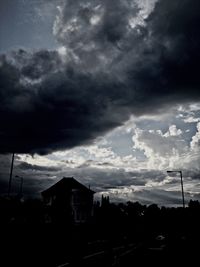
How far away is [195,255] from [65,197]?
892 centimetres

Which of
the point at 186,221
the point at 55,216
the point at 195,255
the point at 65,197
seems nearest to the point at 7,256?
the point at 55,216

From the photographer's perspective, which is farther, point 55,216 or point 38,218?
point 38,218

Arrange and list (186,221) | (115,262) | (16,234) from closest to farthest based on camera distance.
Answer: (115,262) → (16,234) → (186,221)

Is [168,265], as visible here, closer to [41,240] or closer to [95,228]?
[41,240]

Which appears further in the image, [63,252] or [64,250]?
[64,250]

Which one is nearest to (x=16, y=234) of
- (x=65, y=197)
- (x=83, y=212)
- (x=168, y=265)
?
(x=65, y=197)

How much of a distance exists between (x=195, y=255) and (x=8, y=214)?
1798cm

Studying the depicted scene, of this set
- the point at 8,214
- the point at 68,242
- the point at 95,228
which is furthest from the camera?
the point at 95,228

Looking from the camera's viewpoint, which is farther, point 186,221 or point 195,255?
point 186,221

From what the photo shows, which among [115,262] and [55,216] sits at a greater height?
[55,216]

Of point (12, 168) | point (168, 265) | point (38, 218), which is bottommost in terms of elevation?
point (168, 265)

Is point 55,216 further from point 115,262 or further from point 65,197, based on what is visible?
point 115,262

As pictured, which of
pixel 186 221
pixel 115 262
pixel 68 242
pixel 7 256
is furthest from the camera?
pixel 186 221

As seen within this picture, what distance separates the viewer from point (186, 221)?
67875 mm
